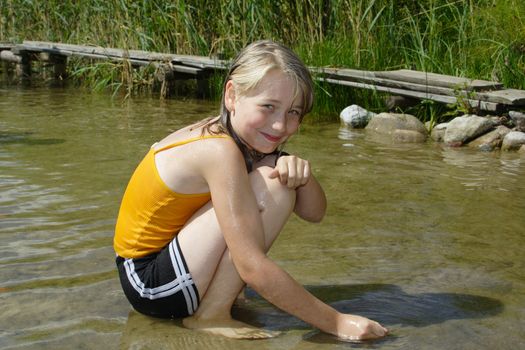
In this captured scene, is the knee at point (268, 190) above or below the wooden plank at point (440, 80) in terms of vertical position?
above

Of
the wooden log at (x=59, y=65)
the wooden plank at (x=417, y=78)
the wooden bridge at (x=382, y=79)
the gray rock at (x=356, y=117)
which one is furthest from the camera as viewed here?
the wooden log at (x=59, y=65)

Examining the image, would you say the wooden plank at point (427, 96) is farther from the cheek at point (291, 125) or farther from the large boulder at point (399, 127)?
the cheek at point (291, 125)

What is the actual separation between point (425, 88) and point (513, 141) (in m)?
1.02

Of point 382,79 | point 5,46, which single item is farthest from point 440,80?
point 5,46

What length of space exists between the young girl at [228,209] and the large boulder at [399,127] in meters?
3.91

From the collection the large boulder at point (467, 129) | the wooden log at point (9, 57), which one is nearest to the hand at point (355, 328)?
the large boulder at point (467, 129)

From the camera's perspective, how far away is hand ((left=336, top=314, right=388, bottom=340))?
8.00ft

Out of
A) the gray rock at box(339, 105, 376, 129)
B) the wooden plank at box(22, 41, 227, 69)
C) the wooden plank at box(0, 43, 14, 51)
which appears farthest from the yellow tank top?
the wooden plank at box(0, 43, 14, 51)

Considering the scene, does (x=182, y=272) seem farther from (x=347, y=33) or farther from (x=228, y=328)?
(x=347, y=33)

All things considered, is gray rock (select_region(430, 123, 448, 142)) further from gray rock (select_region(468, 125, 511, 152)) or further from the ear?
the ear

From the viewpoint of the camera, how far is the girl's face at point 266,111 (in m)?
2.45

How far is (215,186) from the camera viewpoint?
2.38 m

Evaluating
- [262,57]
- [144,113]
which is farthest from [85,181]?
[144,113]

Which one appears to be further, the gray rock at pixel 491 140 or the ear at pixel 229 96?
the gray rock at pixel 491 140
